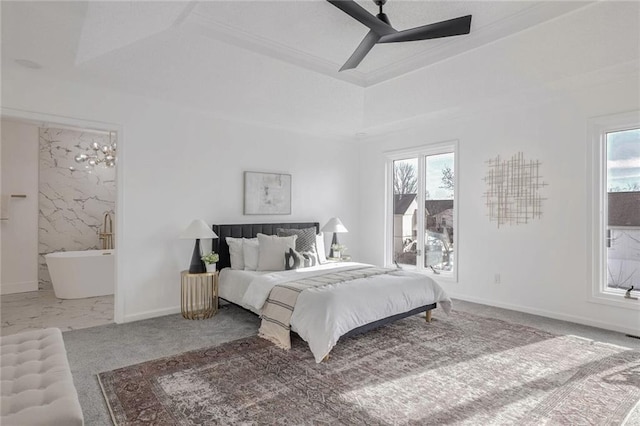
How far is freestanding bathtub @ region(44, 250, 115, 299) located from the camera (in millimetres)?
5219

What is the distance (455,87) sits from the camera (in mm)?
4348

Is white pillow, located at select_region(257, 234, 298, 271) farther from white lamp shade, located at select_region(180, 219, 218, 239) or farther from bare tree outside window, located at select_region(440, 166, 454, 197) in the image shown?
bare tree outside window, located at select_region(440, 166, 454, 197)

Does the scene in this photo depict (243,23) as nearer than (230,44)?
Yes

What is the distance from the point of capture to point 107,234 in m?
6.44

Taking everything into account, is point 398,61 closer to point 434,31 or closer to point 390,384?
point 434,31

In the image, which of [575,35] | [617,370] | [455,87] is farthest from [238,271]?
[575,35]

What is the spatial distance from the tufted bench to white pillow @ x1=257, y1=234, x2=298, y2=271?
2.42 m

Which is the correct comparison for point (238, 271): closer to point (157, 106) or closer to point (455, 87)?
point (157, 106)

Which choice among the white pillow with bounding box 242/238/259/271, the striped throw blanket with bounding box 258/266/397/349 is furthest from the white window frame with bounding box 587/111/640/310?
the white pillow with bounding box 242/238/259/271

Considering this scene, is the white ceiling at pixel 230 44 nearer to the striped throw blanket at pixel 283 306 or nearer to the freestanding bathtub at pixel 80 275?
the striped throw blanket at pixel 283 306

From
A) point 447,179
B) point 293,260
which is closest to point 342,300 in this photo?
point 293,260

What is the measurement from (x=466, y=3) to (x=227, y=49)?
2185mm

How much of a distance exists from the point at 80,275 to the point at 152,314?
179cm

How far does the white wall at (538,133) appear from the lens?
3459 millimetres
